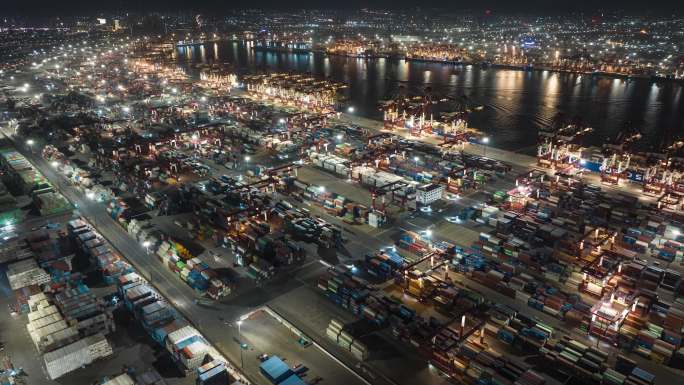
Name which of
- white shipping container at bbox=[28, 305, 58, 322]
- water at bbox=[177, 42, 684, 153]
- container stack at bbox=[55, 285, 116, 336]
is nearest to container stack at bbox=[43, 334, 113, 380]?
container stack at bbox=[55, 285, 116, 336]

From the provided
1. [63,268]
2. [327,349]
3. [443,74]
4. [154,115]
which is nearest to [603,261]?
[327,349]

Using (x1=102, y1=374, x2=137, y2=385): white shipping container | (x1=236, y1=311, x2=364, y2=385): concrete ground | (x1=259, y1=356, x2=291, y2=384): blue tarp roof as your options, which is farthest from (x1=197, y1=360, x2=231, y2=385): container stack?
(x1=102, y1=374, x2=137, y2=385): white shipping container

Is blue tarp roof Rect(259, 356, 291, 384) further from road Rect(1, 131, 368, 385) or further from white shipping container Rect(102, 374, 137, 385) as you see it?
white shipping container Rect(102, 374, 137, 385)

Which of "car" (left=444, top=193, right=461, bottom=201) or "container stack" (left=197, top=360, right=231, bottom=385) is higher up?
"car" (left=444, top=193, right=461, bottom=201)

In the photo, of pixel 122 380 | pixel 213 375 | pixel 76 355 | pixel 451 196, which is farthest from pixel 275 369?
pixel 451 196

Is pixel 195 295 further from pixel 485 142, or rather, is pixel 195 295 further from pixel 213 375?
pixel 485 142

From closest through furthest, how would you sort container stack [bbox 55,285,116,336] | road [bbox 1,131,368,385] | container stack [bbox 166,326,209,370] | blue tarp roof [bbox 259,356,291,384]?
blue tarp roof [bbox 259,356,291,384] < container stack [bbox 166,326,209,370] < road [bbox 1,131,368,385] < container stack [bbox 55,285,116,336]

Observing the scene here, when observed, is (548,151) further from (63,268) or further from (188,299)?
(63,268)


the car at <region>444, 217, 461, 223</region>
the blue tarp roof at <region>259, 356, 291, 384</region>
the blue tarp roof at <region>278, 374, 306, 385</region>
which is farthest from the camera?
the car at <region>444, 217, 461, 223</region>

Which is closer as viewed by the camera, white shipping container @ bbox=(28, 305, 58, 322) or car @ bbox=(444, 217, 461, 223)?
white shipping container @ bbox=(28, 305, 58, 322)

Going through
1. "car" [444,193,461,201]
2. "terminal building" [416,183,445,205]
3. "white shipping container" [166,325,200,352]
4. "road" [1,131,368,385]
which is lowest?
"road" [1,131,368,385]
